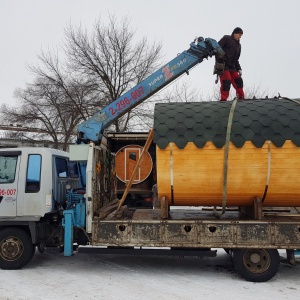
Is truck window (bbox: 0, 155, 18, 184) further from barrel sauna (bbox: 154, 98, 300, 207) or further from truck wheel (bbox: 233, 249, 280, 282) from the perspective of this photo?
truck wheel (bbox: 233, 249, 280, 282)

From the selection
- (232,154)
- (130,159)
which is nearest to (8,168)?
(232,154)

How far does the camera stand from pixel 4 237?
6.95 m

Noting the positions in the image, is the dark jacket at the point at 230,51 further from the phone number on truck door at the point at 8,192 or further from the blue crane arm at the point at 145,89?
the phone number on truck door at the point at 8,192

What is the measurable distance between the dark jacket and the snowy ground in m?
4.45

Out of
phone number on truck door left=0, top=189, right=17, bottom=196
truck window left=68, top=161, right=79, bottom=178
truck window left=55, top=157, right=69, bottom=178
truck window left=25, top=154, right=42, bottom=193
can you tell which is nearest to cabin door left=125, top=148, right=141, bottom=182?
truck window left=68, top=161, right=79, bottom=178

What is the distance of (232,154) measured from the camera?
6.51 metres

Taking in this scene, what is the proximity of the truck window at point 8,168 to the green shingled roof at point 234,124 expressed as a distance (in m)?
2.94

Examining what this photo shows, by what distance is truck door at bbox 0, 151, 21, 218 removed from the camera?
696 centimetres

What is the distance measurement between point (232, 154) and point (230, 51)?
109 inches

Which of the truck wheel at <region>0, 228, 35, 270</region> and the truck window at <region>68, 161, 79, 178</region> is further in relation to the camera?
the truck window at <region>68, 161, 79, 178</region>

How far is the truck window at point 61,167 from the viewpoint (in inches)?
297

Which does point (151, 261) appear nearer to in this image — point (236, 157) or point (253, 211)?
point (253, 211)

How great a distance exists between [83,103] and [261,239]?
17179mm

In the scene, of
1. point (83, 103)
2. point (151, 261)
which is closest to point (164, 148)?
point (151, 261)
